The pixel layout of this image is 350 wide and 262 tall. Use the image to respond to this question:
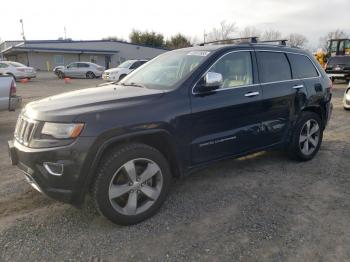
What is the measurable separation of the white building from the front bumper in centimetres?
4233

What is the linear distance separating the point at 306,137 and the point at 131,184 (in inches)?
122

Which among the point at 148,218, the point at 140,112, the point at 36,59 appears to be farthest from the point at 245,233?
the point at 36,59

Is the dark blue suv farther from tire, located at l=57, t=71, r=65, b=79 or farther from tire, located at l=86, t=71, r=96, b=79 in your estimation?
tire, located at l=57, t=71, r=65, b=79

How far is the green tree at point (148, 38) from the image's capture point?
5697 cm

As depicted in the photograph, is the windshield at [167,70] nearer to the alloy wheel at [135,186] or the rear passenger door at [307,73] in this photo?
the alloy wheel at [135,186]

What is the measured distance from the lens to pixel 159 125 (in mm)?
3250

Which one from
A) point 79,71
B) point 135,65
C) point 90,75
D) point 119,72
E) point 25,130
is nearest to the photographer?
point 25,130

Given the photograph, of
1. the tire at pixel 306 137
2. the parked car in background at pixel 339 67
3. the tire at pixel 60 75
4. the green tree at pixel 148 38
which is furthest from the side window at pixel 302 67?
the green tree at pixel 148 38

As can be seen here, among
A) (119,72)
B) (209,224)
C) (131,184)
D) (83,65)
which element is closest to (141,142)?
(131,184)

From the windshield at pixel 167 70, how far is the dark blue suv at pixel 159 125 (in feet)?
0.07

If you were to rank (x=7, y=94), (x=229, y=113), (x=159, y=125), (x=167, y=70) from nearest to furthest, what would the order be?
(x=159, y=125) < (x=229, y=113) < (x=167, y=70) < (x=7, y=94)

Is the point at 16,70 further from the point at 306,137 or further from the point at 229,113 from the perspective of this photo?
the point at 229,113

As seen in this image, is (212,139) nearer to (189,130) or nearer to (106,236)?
(189,130)

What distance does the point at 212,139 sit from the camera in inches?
146
